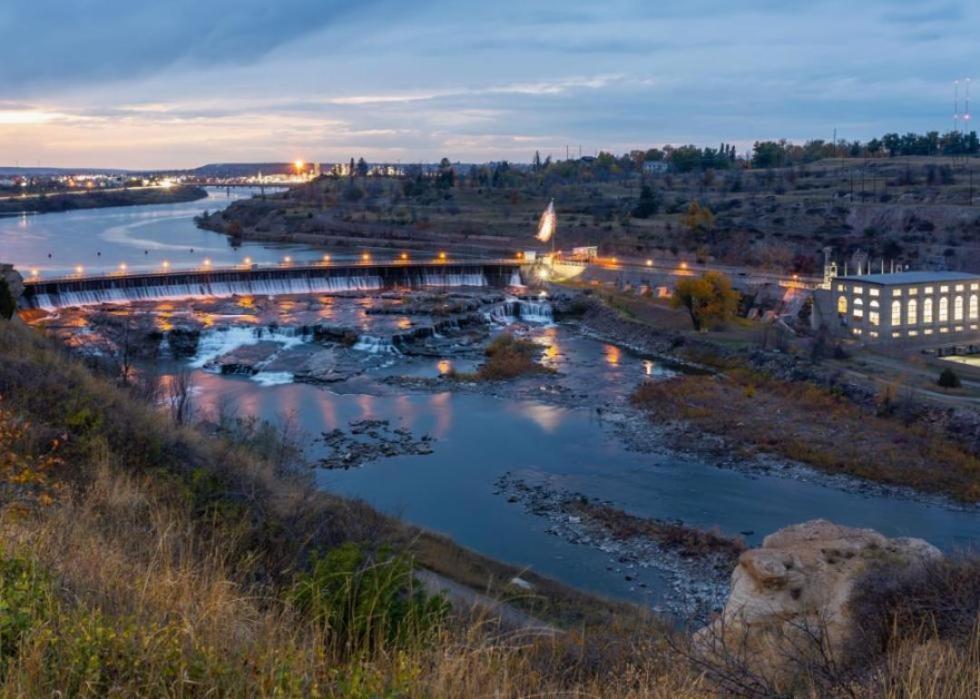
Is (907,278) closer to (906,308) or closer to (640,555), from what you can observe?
(906,308)

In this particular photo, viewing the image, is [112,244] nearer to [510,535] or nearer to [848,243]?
[848,243]

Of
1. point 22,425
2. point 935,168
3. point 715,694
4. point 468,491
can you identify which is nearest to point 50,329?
point 468,491

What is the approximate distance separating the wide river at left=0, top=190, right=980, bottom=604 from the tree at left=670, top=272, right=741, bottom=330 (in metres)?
4.61

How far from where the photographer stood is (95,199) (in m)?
114

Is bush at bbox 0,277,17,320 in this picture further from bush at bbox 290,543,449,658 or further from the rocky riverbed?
bush at bbox 290,543,449,658

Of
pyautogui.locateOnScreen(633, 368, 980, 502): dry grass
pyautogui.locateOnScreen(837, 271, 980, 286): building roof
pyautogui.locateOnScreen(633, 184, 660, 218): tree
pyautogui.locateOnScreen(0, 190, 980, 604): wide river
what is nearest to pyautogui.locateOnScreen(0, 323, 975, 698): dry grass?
pyautogui.locateOnScreen(0, 190, 980, 604): wide river

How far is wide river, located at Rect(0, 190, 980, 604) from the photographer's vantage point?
14352 mm

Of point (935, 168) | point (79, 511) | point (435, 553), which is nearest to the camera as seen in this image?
point (79, 511)

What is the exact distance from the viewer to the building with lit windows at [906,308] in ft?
90.9

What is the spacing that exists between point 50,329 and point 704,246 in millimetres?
34845

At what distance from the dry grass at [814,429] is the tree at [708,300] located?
227 inches

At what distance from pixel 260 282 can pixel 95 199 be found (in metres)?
85.6

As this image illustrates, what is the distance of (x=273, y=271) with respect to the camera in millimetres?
40062

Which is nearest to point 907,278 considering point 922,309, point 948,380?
point 922,309
